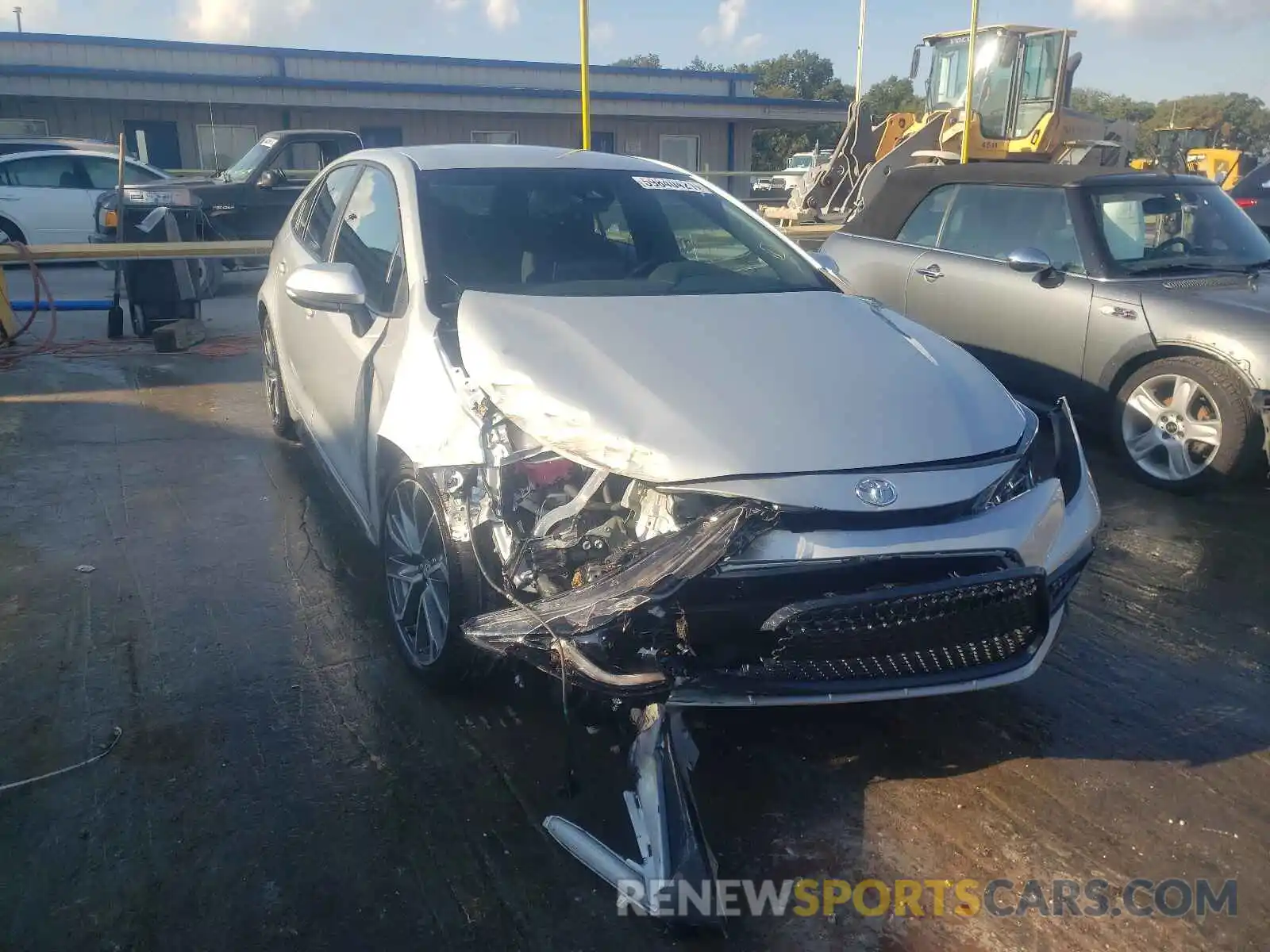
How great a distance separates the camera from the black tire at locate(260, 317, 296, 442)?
5984 millimetres

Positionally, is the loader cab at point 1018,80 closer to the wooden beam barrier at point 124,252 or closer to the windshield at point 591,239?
the wooden beam barrier at point 124,252

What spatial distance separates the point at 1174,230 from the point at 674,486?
16.3 feet

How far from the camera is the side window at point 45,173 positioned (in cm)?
1470

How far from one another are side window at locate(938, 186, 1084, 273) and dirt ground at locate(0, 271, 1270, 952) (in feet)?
7.50

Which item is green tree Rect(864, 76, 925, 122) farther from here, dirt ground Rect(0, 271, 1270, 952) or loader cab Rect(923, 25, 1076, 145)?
dirt ground Rect(0, 271, 1270, 952)

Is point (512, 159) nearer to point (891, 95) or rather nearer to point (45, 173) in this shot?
point (45, 173)

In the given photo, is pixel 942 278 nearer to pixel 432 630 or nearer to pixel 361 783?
pixel 432 630

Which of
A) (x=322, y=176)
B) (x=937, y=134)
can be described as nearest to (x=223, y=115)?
(x=937, y=134)

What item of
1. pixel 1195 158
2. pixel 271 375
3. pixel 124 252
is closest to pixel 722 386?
pixel 271 375

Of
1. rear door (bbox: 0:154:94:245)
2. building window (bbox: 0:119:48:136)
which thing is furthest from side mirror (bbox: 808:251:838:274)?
building window (bbox: 0:119:48:136)

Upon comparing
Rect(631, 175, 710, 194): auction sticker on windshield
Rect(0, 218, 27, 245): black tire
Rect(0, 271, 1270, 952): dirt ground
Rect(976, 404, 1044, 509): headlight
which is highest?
Rect(631, 175, 710, 194): auction sticker on windshield

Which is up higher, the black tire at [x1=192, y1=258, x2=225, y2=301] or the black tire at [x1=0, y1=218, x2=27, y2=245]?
the black tire at [x1=0, y1=218, x2=27, y2=245]

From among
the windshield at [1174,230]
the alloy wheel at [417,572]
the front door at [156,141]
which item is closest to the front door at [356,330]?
the alloy wheel at [417,572]

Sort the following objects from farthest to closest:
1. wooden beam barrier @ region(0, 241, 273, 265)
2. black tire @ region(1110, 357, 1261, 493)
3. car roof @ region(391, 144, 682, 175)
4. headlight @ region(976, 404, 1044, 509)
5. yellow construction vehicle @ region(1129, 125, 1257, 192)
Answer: yellow construction vehicle @ region(1129, 125, 1257, 192)
wooden beam barrier @ region(0, 241, 273, 265)
black tire @ region(1110, 357, 1261, 493)
car roof @ region(391, 144, 682, 175)
headlight @ region(976, 404, 1044, 509)
